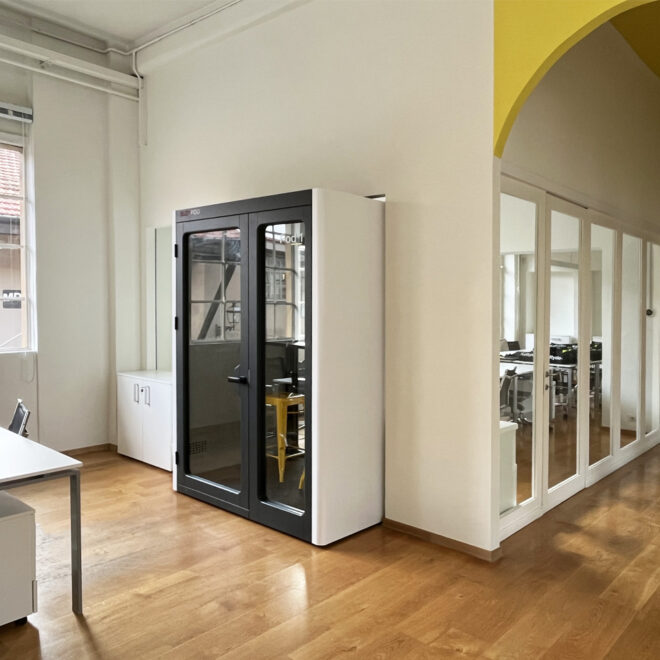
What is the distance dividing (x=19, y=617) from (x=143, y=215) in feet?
14.0

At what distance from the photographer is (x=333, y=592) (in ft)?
10.4

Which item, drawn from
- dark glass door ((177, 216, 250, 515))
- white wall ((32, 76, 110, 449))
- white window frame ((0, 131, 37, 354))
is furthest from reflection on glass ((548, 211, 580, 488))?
white window frame ((0, 131, 37, 354))

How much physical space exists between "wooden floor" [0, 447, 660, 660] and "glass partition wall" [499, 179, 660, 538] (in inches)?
17.4

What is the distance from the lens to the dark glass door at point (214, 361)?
4.25m

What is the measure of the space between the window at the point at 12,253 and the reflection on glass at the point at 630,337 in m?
5.66

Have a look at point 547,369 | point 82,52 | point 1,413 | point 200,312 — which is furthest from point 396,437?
point 82,52

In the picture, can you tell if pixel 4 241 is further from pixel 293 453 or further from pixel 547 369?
pixel 547 369

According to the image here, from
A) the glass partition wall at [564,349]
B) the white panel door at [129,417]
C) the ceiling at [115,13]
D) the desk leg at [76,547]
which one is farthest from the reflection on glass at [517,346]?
the white panel door at [129,417]

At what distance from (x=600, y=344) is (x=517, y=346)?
168 cm

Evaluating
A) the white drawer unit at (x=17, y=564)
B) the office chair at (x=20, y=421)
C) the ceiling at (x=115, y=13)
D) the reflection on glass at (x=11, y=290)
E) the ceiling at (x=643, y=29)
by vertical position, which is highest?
the ceiling at (x=115, y=13)

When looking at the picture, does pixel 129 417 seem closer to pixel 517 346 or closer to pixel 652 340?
pixel 517 346

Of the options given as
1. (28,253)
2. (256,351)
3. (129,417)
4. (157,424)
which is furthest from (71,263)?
(256,351)

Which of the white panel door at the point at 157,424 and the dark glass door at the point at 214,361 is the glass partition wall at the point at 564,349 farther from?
the white panel door at the point at 157,424

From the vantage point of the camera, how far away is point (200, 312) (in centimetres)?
463
